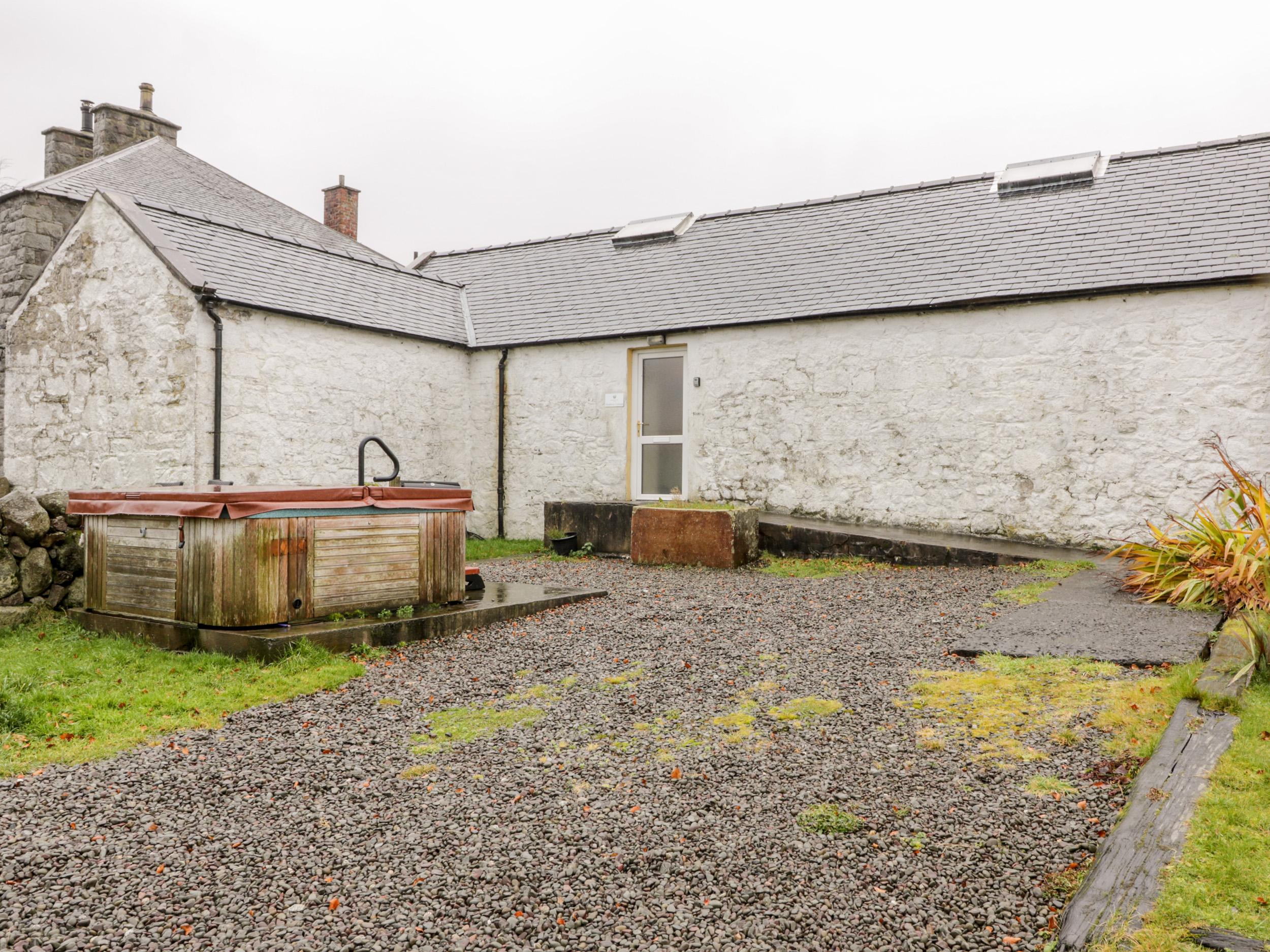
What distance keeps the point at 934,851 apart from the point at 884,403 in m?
8.55

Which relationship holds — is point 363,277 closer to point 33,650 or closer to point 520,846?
point 33,650

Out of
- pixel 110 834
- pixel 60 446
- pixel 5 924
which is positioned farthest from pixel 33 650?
pixel 60 446

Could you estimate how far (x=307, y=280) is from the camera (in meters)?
11.9

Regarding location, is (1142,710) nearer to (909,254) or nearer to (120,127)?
(909,254)

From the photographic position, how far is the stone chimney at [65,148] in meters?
17.8

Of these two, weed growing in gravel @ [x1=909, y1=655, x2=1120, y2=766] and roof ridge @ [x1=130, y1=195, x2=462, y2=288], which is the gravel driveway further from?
roof ridge @ [x1=130, y1=195, x2=462, y2=288]

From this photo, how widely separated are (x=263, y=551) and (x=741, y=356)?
767cm

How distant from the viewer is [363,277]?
1323 centimetres

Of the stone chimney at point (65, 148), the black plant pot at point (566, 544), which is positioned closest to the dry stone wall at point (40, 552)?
the black plant pot at point (566, 544)

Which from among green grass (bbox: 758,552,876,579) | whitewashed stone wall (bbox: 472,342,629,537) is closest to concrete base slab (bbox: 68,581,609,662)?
green grass (bbox: 758,552,876,579)

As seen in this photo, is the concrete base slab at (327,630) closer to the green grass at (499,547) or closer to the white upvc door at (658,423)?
the green grass at (499,547)

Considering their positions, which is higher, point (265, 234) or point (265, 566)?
point (265, 234)

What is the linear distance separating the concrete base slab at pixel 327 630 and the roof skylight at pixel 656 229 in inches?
339

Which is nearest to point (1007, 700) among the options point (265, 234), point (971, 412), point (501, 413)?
point (971, 412)
